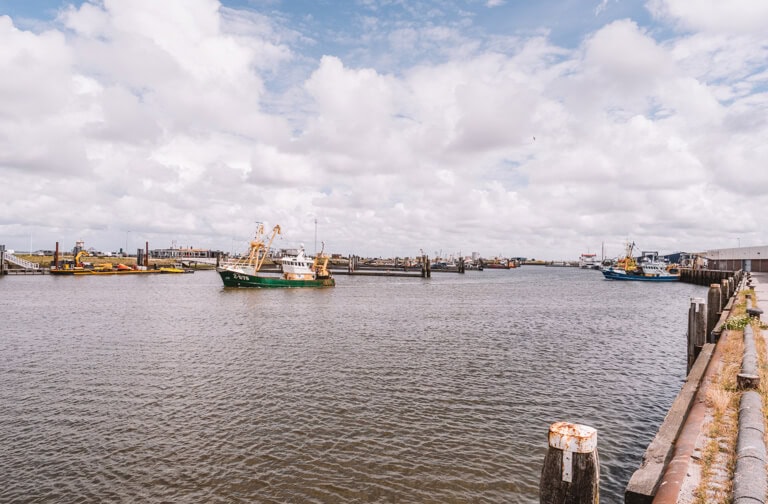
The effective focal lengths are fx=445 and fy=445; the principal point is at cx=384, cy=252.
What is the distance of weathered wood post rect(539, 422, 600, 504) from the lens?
16.5ft

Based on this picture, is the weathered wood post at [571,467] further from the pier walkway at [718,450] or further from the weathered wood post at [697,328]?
the weathered wood post at [697,328]

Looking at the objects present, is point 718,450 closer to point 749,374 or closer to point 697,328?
point 749,374

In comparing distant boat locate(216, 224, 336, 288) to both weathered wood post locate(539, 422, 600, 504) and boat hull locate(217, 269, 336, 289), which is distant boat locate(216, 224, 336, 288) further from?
weathered wood post locate(539, 422, 600, 504)

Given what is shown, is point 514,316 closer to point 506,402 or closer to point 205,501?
point 506,402

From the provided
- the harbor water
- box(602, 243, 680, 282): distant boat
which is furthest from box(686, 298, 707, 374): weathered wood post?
box(602, 243, 680, 282): distant boat

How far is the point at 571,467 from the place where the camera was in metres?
5.14

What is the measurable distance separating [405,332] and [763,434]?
84.8 feet

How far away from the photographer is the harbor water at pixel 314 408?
10797 millimetres

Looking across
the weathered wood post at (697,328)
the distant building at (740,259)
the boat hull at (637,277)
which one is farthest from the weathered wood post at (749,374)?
the boat hull at (637,277)

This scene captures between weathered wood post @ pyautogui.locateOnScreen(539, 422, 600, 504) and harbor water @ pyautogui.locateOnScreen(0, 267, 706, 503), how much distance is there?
18.5 ft

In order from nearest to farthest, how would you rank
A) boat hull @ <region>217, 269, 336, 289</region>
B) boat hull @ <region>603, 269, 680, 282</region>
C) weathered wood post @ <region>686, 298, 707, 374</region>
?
weathered wood post @ <region>686, 298, 707, 374</region> < boat hull @ <region>217, 269, 336, 289</region> < boat hull @ <region>603, 269, 680, 282</region>

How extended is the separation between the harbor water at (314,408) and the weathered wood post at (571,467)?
5.63 meters

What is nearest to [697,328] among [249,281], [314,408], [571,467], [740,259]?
[314,408]

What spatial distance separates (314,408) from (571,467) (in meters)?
12.0
